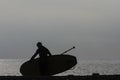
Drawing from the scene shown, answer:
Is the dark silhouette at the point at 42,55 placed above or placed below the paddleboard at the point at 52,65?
above

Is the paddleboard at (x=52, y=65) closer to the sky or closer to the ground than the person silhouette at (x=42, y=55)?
closer to the ground

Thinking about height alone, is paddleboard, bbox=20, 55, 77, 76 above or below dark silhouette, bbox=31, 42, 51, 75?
below

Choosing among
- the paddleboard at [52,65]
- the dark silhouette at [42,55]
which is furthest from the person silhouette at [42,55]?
the paddleboard at [52,65]

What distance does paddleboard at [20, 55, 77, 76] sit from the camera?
2308 centimetres

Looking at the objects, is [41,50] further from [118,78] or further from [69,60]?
[118,78]

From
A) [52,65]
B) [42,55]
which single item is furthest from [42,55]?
[52,65]

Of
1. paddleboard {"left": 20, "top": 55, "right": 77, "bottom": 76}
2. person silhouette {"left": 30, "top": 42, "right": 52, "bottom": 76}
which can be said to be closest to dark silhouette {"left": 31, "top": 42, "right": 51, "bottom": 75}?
person silhouette {"left": 30, "top": 42, "right": 52, "bottom": 76}

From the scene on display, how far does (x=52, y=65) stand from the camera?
2338 cm

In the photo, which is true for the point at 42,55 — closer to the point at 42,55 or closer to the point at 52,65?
the point at 42,55

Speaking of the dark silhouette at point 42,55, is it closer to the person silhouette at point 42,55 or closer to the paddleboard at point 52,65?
the person silhouette at point 42,55

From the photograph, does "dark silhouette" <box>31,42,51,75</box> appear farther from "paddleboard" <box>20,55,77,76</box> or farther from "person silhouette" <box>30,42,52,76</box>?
"paddleboard" <box>20,55,77,76</box>

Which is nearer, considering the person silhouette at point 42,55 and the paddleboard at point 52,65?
the person silhouette at point 42,55

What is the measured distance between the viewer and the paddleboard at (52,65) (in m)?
23.1

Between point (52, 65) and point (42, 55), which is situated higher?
point (42, 55)
